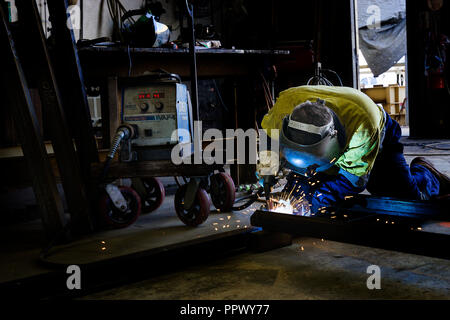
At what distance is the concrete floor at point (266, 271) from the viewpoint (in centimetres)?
200

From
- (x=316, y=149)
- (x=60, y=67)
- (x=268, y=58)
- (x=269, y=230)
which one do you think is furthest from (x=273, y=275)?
(x=268, y=58)

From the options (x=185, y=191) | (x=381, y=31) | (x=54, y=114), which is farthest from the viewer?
(x=381, y=31)

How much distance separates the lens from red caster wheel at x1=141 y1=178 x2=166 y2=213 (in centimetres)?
406

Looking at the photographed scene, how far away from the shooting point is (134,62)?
4152 millimetres

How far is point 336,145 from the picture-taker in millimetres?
2557

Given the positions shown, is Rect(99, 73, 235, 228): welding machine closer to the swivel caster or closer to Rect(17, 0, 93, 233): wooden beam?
Rect(17, 0, 93, 233): wooden beam

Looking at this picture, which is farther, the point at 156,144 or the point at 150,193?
the point at 150,193

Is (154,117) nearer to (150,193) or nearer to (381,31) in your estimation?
(150,193)

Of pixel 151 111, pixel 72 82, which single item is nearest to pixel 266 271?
pixel 151 111

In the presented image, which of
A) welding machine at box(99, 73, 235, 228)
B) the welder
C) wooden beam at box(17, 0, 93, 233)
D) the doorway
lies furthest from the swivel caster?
the doorway

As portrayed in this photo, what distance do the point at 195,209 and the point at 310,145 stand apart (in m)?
1.24

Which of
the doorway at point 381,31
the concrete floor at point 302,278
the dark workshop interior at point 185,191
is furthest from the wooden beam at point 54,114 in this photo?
the doorway at point 381,31

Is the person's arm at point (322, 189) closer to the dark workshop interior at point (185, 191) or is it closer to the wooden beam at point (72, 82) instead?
the dark workshop interior at point (185, 191)
